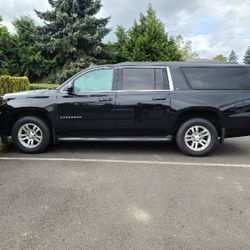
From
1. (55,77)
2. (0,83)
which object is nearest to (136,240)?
(0,83)

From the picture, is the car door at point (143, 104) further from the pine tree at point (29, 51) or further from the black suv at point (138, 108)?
the pine tree at point (29, 51)

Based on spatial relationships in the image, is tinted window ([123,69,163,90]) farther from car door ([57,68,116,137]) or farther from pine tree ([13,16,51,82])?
pine tree ([13,16,51,82])

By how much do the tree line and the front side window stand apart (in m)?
19.0

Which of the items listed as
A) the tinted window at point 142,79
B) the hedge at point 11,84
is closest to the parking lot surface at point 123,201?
the tinted window at point 142,79

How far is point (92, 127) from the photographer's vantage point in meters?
7.25

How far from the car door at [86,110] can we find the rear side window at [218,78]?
1.62 metres

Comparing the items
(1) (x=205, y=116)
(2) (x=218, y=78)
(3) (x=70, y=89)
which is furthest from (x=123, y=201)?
(2) (x=218, y=78)

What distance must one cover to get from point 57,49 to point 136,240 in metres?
24.9

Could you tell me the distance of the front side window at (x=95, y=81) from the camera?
7.29 meters

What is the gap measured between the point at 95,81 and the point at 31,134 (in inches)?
64.4

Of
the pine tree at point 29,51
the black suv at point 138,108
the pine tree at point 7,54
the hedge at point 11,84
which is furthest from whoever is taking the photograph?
the pine tree at point 29,51

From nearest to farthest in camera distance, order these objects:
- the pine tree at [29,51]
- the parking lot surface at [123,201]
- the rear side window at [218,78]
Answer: the parking lot surface at [123,201], the rear side window at [218,78], the pine tree at [29,51]

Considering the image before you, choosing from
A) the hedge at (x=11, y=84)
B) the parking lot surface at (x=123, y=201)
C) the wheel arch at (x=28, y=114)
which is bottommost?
the parking lot surface at (x=123, y=201)

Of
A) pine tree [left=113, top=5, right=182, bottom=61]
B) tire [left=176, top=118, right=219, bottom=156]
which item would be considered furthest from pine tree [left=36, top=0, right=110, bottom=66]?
tire [left=176, top=118, right=219, bottom=156]
